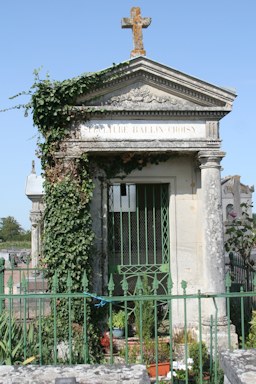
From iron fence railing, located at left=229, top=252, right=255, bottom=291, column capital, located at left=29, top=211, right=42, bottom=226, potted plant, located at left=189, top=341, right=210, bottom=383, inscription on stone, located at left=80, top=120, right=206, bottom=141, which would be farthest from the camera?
column capital, located at left=29, top=211, right=42, bottom=226

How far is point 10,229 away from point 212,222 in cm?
5512

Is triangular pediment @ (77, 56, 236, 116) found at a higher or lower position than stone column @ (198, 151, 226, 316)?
higher

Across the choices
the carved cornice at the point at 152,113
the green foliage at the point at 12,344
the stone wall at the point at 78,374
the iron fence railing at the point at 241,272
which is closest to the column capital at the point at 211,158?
the carved cornice at the point at 152,113

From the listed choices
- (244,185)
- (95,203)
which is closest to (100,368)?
(95,203)

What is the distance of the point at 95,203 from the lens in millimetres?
7672

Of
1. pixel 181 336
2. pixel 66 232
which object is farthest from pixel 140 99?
pixel 181 336

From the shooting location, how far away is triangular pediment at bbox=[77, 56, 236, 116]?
7.23 metres

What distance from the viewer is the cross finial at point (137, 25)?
7.77 m

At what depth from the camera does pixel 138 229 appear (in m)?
8.15

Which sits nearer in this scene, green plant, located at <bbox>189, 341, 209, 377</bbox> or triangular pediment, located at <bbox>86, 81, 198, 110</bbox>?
green plant, located at <bbox>189, 341, 209, 377</bbox>

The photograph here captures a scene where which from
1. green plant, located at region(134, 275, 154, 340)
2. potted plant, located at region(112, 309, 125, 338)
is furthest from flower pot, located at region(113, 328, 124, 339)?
green plant, located at region(134, 275, 154, 340)

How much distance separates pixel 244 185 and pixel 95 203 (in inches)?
1366

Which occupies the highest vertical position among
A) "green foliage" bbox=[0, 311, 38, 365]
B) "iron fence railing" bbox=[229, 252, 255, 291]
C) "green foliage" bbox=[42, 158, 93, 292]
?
"green foliage" bbox=[42, 158, 93, 292]

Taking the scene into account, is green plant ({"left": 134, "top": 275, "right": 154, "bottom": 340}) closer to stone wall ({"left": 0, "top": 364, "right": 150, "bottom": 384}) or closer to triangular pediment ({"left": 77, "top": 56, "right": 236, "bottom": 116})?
triangular pediment ({"left": 77, "top": 56, "right": 236, "bottom": 116})
